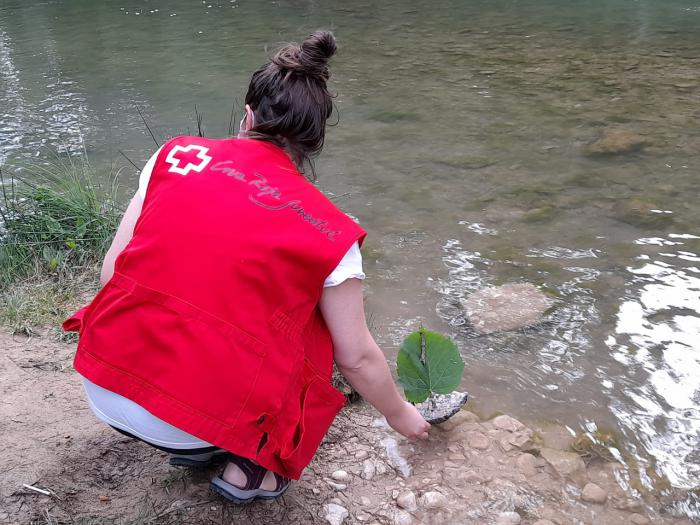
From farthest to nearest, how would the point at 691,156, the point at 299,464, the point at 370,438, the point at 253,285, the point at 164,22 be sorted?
the point at 164,22 < the point at 691,156 < the point at 370,438 < the point at 299,464 < the point at 253,285

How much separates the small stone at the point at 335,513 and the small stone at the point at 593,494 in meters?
0.68

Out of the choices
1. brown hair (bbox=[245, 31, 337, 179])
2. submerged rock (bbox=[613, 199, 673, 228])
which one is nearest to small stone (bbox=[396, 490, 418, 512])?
brown hair (bbox=[245, 31, 337, 179])

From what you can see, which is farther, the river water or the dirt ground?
the river water

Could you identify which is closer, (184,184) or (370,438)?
(184,184)

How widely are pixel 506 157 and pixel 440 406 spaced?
8.82ft

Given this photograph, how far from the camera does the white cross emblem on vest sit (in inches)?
55.3

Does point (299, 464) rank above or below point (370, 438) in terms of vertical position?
above

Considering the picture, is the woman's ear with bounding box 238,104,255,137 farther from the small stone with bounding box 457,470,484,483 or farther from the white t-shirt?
the small stone with bounding box 457,470,484,483

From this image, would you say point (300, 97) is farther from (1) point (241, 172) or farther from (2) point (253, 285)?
(2) point (253, 285)

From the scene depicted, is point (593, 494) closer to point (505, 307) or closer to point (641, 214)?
point (505, 307)

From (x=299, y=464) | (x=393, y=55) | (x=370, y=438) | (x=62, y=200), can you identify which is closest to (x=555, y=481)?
(x=370, y=438)

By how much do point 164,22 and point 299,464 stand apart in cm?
931

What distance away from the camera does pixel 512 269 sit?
3324 mm

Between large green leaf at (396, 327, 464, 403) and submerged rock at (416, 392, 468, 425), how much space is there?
0.20ft
